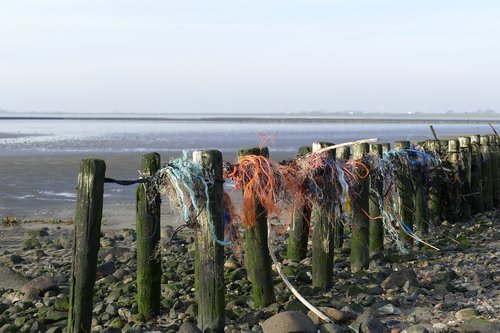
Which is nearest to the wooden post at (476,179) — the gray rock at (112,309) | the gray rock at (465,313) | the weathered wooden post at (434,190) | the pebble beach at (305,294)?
the weathered wooden post at (434,190)

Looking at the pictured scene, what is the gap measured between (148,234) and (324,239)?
2.02 meters

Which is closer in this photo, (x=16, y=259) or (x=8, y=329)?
(x=8, y=329)

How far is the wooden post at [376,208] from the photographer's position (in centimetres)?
942

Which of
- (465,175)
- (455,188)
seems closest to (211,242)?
(455,188)

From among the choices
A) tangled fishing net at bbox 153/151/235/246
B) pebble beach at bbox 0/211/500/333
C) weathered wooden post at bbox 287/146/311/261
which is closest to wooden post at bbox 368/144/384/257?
pebble beach at bbox 0/211/500/333

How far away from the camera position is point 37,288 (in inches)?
334

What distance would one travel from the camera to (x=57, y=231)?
13.8m

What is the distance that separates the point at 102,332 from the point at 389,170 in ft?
15.4

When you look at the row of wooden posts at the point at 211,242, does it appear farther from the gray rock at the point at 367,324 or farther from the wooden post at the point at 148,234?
the gray rock at the point at 367,324

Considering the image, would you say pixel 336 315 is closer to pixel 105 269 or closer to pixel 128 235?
pixel 105 269

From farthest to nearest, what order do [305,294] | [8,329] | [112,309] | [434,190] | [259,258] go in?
[434,190], [305,294], [112,309], [8,329], [259,258]

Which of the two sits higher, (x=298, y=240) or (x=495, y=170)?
(x=495, y=170)

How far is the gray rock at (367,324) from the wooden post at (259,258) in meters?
1.05

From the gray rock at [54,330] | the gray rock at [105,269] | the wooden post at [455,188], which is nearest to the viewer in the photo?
the gray rock at [54,330]
